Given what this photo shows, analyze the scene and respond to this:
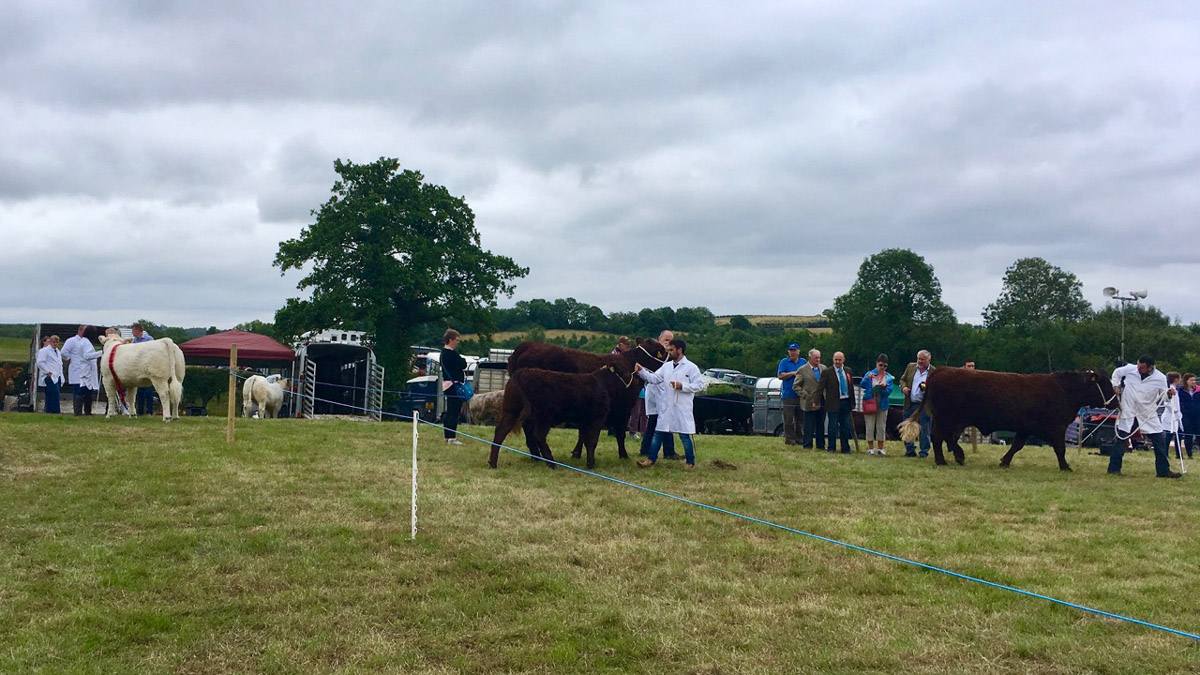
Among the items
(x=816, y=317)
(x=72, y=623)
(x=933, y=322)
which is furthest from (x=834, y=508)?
(x=816, y=317)

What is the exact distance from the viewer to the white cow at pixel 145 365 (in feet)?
53.7

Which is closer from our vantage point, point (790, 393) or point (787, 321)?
point (790, 393)

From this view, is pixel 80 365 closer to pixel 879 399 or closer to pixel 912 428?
pixel 879 399

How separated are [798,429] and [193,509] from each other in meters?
13.5

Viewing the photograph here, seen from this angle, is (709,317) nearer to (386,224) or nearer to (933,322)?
(933,322)

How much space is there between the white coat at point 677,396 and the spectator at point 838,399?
475 centimetres

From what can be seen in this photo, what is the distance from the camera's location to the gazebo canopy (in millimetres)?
29562

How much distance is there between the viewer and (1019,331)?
2625 inches

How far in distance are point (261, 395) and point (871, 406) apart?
16.6 m

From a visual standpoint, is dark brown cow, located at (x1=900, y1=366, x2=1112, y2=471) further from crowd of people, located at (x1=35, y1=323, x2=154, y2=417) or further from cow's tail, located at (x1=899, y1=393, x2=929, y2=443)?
crowd of people, located at (x1=35, y1=323, x2=154, y2=417)

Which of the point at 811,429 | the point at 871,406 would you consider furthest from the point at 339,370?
the point at 871,406

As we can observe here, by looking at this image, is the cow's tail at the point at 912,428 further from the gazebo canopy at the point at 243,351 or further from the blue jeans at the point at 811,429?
the gazebo canopy at the point at 243,351

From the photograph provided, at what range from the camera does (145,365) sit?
1638 centimetres

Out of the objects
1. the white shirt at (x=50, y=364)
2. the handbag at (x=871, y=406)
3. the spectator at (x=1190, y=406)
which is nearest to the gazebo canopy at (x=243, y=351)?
the white shirt at (x=50, y=364)
